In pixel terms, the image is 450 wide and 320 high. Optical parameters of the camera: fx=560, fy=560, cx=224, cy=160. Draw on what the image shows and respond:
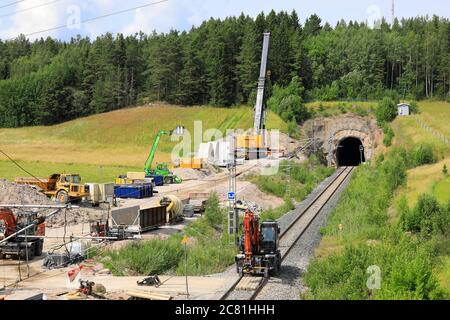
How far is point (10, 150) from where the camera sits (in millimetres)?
94188

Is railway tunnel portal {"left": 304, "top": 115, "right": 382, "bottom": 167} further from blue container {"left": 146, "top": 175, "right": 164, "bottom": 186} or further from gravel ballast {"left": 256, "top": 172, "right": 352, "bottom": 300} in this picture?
gravel ballast {"left": 256, "top": 172, "right": 352, "bottom": 300}

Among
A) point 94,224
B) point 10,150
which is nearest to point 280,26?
point 10,150

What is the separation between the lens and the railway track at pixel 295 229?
20.2m

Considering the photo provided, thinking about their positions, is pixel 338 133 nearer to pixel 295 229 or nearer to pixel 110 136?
pixel 110 136

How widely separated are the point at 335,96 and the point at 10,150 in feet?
183

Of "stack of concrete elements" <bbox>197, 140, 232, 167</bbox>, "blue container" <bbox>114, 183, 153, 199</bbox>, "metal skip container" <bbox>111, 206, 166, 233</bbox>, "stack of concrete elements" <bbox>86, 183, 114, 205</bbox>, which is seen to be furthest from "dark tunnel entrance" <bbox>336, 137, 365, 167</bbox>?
"metal skip container" <bbox>111, 206, 166, 233</bbox>

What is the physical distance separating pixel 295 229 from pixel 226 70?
3087 inches

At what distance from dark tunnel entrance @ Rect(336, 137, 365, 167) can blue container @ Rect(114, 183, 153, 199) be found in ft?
155

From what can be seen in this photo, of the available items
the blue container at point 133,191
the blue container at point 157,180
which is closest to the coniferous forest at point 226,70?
the blue container at point 157,180

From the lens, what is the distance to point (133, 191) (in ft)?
162

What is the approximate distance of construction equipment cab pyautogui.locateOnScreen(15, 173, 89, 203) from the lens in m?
43.5

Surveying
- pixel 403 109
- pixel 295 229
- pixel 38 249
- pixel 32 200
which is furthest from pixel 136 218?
pixel 403 109

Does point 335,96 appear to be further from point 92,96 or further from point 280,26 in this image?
point 92,96

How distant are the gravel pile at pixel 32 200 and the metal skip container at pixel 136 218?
4.65 m
